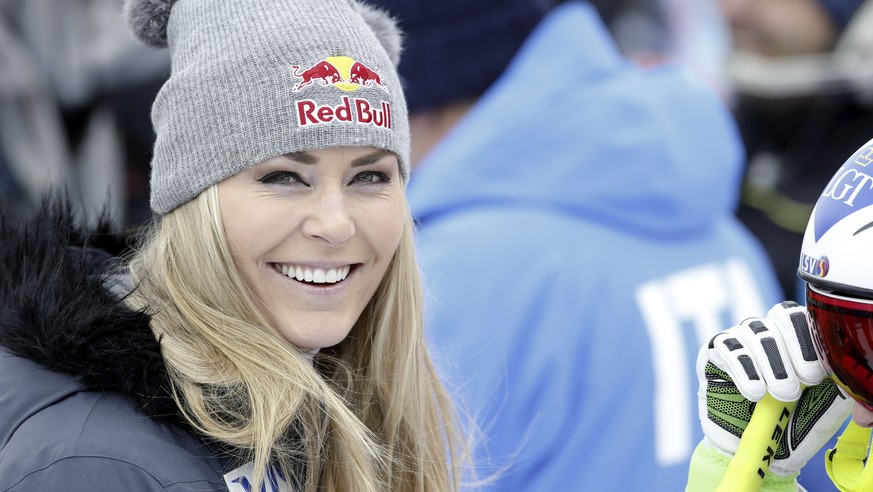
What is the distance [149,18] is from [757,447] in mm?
1306

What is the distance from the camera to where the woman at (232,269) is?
161 cm

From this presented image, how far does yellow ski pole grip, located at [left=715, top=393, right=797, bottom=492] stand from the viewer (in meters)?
1.45

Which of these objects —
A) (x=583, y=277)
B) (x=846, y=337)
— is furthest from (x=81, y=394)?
(x=583, y=277)

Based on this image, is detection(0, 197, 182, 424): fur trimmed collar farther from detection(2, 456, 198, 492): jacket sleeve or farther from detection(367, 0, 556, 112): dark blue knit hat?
detection(367, 0, 556, 112): dark blue knit hat

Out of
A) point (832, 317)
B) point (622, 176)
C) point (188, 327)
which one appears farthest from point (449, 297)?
point (832, 317)

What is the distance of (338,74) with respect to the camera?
177 centimetres

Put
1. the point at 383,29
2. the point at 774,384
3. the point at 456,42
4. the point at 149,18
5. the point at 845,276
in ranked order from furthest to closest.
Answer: the point at 456,42 → the point at 383,29 → the point at 149,18 → the point at 774,384 → the point at 845,276

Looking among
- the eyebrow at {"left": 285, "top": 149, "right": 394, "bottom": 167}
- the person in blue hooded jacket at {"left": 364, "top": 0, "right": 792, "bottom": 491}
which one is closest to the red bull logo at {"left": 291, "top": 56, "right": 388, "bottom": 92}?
the eyebrow at {"left": 285, "top": 149, "right": 394, "bottom": 167}

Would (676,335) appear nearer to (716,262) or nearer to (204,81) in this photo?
(716,262)

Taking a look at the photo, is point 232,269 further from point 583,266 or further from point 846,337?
point 583,266

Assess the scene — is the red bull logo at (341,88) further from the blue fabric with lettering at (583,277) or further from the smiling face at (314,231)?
the blue fabric with lettering at (583,277)

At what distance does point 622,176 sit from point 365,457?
3.72ft

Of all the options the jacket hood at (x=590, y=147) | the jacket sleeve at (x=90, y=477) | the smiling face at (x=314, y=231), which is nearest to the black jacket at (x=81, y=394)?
the jacket sleeve at (x=90, y=477)

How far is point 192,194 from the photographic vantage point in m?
1.77
